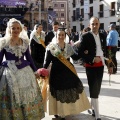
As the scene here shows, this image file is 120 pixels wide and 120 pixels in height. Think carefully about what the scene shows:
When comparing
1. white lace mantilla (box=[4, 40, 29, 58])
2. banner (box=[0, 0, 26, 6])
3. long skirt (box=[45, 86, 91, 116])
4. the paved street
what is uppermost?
banner (box=[0, 0, 26, 6])

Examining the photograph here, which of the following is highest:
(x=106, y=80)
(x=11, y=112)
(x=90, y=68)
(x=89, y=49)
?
(x=89, y=49)

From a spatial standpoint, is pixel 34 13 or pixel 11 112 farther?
pixel 34 13

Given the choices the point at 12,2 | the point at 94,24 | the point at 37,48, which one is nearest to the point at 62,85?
the point at 94,24

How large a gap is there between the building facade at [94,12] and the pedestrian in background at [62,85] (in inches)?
Answer: 1030

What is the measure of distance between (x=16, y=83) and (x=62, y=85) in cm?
87

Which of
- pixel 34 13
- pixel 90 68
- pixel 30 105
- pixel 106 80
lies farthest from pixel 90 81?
pixel 34 13

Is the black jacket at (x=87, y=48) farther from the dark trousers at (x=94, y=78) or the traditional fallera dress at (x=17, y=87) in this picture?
the traditional fallera dress at (x=17, y=87)

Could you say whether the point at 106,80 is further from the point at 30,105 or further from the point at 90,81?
the point at 30,105

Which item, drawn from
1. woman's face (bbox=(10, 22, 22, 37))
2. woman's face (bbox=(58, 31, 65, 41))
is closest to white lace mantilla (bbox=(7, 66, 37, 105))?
woman's face (bbox=(10, 22, 22, 37))

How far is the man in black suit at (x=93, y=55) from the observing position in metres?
4.52

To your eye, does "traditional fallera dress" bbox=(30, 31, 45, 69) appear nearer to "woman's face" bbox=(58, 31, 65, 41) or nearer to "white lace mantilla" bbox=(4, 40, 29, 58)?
"woman's face" bbox=(58, 31, 65, 41)

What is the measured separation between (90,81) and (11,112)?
1.31m

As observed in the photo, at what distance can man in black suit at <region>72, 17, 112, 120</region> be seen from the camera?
4.52 meters

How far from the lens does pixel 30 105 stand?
398 centimetres
